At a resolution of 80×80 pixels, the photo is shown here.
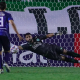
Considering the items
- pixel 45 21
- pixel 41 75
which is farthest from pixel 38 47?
pixel 41 75

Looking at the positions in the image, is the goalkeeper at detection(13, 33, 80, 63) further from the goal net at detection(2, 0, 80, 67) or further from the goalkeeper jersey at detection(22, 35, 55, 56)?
the goal net at detection(2, 0, 80, 67)

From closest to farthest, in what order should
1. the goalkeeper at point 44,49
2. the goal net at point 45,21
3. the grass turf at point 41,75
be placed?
1. the grass turf at point 41,75
2. the goalkeeper at point 44,49
3. the goal net at point 45,21

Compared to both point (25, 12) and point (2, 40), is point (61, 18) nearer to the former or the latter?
point (25, 12)

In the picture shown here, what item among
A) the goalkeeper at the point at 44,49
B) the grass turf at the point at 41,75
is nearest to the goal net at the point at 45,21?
the goalkeeper at the point at 44,49

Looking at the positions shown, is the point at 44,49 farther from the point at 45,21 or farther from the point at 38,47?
the point at 45,21

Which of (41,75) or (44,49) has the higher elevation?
(44,49)

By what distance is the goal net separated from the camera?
9.04m

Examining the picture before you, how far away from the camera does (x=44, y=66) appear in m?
9.10

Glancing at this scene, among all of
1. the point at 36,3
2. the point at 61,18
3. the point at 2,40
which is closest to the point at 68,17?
the point at 61,18

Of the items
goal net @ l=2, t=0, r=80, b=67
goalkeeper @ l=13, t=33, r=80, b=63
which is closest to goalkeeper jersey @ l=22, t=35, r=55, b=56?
goalkeeper @ l=13, t=33, r=80, b=63

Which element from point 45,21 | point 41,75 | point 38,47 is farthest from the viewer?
point 45,21

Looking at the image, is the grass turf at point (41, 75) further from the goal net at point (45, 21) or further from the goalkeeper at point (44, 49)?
the goal net at point (45, 21)

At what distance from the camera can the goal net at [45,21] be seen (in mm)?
9039

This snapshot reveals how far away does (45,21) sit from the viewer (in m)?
9.09
